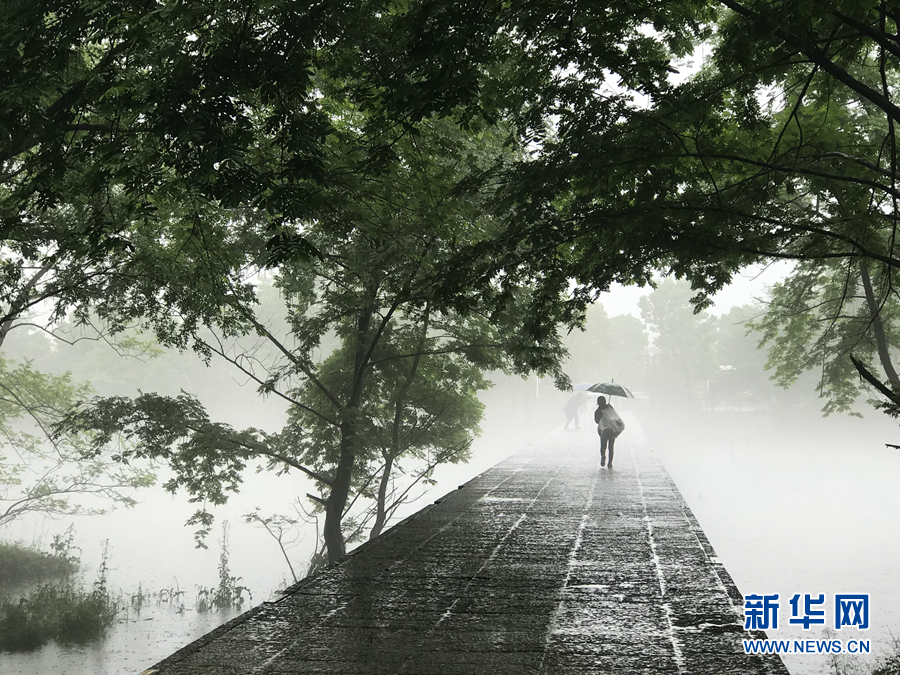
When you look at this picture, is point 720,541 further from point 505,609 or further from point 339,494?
point 505,609

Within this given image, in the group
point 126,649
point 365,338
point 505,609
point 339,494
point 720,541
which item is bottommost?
point 126,649

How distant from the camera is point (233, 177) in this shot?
15.4ft

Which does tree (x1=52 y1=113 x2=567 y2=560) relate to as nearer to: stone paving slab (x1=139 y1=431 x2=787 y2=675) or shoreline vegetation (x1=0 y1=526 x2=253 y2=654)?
stone paving slab (x1=139 y1=431 x2=787 y2=675)

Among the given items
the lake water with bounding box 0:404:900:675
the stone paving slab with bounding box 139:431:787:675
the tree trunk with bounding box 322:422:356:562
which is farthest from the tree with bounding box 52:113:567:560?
the lake water with bounding box 0:404:900:675

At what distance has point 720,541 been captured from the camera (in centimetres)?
2670

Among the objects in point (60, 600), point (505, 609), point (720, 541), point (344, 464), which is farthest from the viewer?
point (720, 541)

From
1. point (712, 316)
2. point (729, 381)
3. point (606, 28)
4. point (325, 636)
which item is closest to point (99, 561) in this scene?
point (325, 636)

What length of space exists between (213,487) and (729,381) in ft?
244

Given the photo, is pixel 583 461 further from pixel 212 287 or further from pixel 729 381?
pixel 729 381

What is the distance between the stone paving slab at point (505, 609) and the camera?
4.19 metres

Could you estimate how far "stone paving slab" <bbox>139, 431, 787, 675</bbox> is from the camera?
13.8ft

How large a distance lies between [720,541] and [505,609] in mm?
24158

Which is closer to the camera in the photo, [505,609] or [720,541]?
[505,609]

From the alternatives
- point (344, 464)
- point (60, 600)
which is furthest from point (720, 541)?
point (60, 600)
